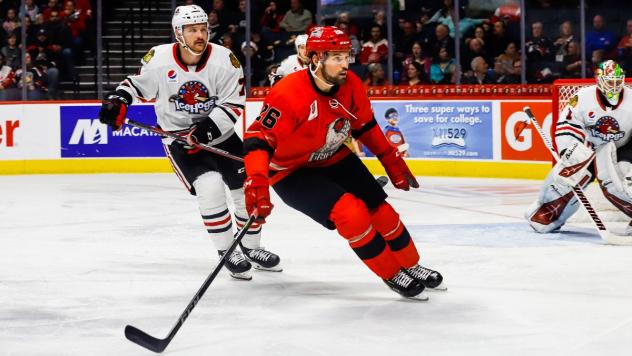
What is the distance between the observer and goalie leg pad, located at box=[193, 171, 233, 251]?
16.6ft

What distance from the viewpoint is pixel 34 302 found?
15.3 feet

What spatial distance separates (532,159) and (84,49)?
4.70m

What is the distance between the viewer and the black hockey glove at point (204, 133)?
199 inches

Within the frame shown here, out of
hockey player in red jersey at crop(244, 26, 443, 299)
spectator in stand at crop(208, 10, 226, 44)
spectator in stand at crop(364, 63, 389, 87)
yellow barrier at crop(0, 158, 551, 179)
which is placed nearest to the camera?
hockey player in red jersey at crop(244, 26, 443, 299)

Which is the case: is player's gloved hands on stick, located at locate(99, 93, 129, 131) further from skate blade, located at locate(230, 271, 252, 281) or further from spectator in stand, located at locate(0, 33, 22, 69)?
spectator in stand, located at locate(0, 33, 22, 69)

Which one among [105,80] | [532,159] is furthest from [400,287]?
[105,80]

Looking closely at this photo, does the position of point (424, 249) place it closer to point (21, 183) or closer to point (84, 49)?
point (21, 183)

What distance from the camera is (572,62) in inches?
408

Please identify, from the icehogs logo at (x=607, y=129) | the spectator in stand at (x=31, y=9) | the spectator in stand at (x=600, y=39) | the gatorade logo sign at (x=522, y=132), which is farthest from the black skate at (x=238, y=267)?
the spectator in stand at (x=31, y=9)

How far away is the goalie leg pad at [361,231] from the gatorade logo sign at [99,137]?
6.51 meters

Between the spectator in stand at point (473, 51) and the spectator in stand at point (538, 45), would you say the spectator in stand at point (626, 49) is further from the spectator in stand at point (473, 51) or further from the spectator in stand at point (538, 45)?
the spectator in stand at point (473, 51)

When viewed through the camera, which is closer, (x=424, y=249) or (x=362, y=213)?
(x=362, y=213)

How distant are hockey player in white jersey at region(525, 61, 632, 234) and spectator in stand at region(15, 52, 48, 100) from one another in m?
6.03

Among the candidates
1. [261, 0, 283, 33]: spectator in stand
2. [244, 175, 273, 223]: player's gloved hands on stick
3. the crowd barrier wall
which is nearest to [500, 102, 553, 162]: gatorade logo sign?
the crowd barrier wall
